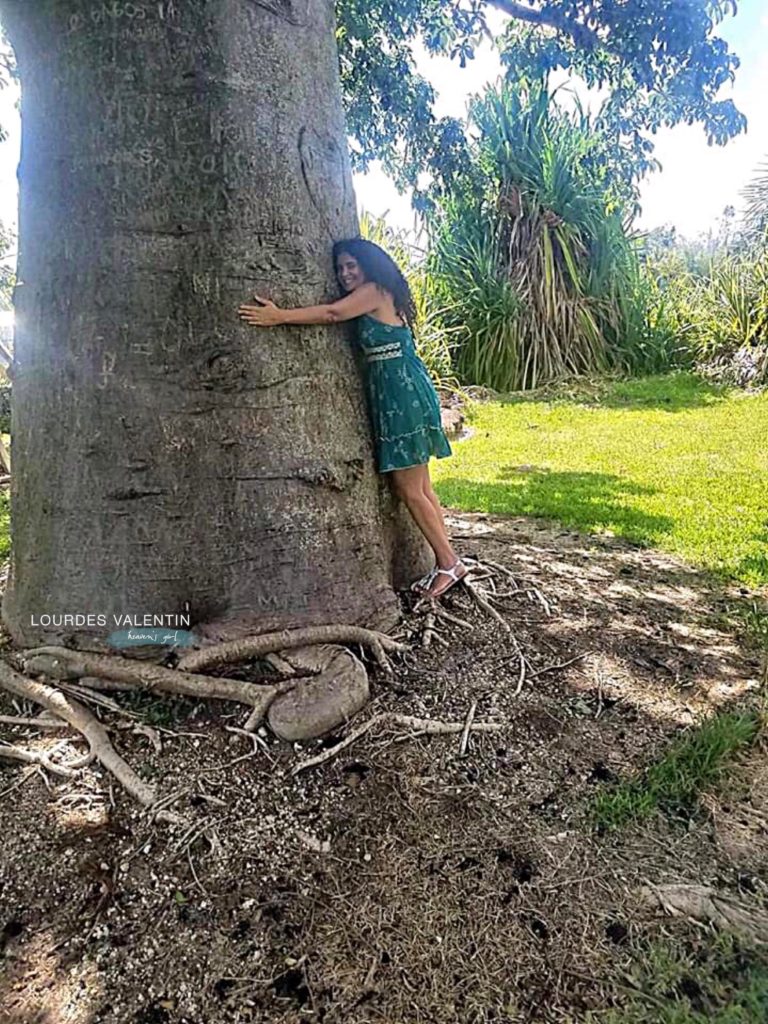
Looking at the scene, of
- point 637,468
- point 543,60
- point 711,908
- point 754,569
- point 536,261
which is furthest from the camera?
point 536,261

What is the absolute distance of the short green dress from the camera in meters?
2.30

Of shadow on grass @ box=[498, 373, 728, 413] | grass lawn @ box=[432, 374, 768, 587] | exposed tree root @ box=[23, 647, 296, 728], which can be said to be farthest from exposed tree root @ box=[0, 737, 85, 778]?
shadow on grass @ box=[498, 373, 728, 413]

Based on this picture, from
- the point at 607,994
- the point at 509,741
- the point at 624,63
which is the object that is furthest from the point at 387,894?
the point at 624,63

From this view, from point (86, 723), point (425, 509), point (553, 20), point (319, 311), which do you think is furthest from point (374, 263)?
point (553, 20)

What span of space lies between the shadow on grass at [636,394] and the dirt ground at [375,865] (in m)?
7.19

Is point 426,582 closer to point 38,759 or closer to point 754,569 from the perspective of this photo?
point 38,759

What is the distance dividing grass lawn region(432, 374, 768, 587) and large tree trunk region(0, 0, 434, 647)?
7.67 ft

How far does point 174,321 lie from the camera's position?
1937mm

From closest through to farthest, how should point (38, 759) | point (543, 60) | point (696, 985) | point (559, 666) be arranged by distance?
point (696, 985)
point (38, 759)
point (559, 666)
point (543, 60)

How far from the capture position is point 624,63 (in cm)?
380

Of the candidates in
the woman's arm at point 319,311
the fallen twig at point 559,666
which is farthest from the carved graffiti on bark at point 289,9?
the fallen twig at point 559,666

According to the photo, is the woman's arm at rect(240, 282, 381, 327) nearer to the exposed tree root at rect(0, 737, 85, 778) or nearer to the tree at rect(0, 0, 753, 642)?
the tree at rect(0, 0, 753, 642)

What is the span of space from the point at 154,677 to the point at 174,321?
1024 millimetres

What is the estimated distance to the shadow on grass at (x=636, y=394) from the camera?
8.76 meters
